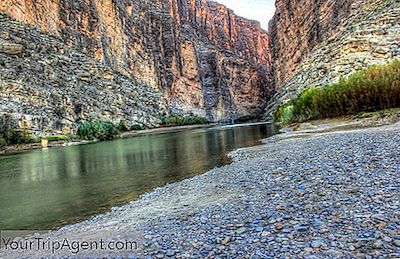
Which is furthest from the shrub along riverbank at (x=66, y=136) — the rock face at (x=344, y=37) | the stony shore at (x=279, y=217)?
the stony shore at (x=279, y=217)

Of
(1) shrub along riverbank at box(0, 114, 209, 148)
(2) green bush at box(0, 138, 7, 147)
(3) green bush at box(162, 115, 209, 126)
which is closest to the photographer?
(2) green bush at box(0, 138, 7, 147)

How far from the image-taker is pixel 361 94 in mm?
36094

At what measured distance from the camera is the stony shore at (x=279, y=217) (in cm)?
543

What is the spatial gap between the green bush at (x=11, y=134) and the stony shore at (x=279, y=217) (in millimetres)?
51433

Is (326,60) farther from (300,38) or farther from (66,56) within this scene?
(66,56)

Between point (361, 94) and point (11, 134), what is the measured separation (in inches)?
2122

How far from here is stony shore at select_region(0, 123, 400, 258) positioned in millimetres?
5430

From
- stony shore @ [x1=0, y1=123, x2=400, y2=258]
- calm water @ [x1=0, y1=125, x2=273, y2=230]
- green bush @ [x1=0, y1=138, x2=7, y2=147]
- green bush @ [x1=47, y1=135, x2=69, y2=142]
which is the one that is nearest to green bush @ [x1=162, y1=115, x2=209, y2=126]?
green bush @ [x1=47, y1=135, x2=69, y2=142]

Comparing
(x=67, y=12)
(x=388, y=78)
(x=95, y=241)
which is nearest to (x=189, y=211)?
(x=95, y=241)

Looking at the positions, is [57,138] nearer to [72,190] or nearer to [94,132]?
[94,132]

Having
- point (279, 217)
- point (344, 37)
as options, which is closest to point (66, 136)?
point (344, 37)

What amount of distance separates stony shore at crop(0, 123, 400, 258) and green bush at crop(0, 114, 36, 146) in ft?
169

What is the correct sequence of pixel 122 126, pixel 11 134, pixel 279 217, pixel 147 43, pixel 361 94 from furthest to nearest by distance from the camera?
pixel 147 43, pixel 122 126, pixel 11 134, pixel 361 94, pixel 279 217

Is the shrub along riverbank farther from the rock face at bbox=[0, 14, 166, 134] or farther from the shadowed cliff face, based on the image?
the shadowed cliff face
